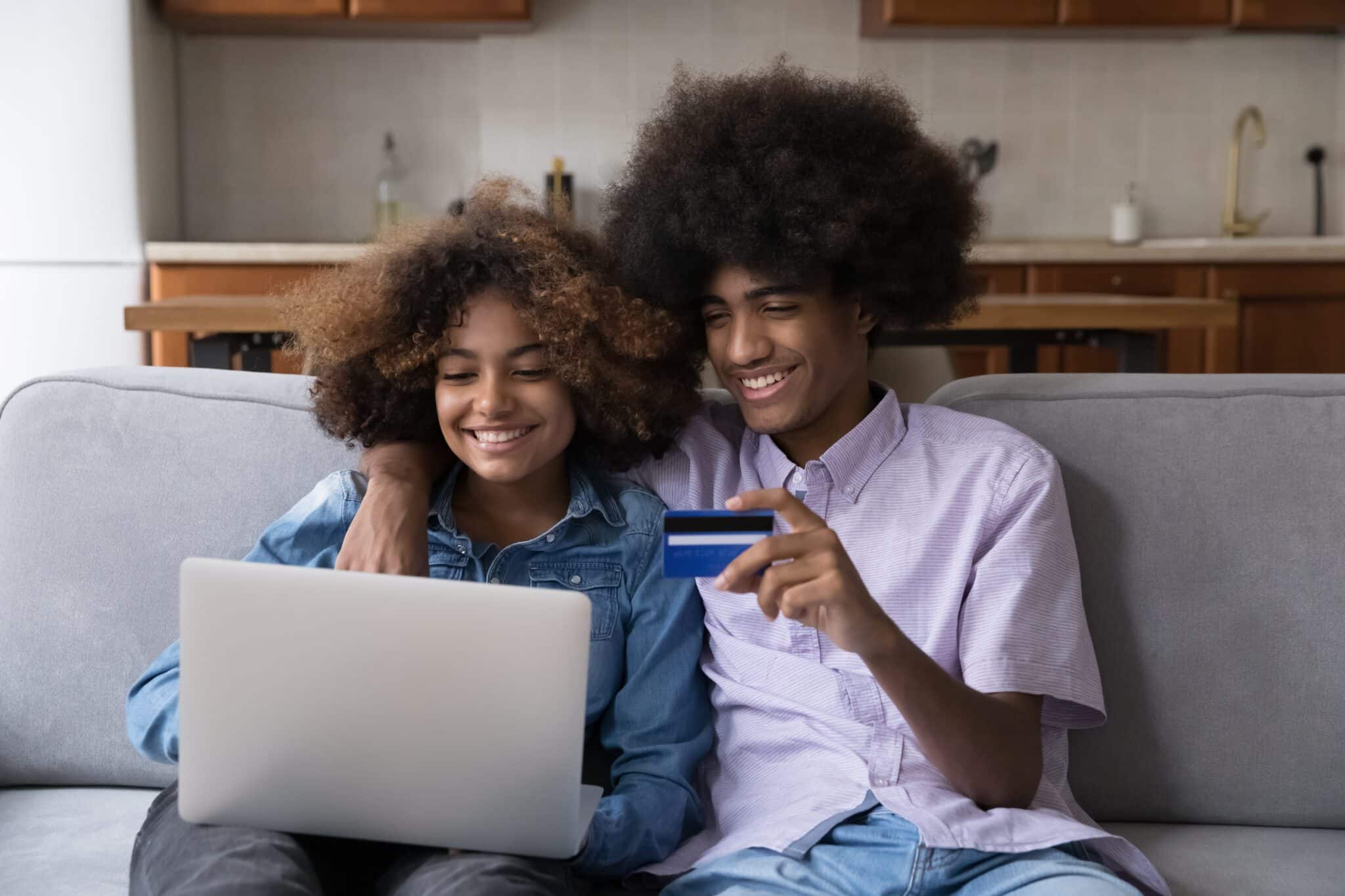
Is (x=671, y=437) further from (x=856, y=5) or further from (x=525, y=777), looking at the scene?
(x=856, y=5)

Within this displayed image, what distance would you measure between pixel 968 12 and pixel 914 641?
3252 mm

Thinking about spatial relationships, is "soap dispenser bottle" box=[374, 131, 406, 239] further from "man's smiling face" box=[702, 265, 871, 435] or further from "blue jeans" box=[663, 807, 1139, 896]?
"blue jeans" box=[663, 807, 1139, 896]

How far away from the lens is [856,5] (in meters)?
4.29

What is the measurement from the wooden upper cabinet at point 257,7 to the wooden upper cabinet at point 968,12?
1.75 m

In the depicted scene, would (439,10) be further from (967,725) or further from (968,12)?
(967,725)

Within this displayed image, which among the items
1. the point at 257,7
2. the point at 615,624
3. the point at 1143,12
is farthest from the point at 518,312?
the point at 1143,12

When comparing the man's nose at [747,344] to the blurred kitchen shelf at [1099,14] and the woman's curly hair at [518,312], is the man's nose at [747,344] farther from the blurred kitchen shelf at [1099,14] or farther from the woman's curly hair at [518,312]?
the blurred kitchen shelf at [1099,14]

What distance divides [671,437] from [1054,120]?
138 inches

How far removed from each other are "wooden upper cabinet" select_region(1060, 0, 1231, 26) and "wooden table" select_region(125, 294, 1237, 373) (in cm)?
168

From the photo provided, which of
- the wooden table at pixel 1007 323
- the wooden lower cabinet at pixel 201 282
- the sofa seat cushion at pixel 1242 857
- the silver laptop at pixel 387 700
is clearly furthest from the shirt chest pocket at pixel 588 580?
the wooden lower cabinet at pixel 201 282

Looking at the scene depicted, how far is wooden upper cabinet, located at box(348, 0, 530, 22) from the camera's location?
153 inches

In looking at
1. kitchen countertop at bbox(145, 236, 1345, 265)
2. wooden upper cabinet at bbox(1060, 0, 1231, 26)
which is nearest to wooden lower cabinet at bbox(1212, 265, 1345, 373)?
kitchen countertop at bbox(145, 236, 1345, 265)

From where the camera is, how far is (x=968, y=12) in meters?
3.98

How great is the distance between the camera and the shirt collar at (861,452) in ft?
4.22
